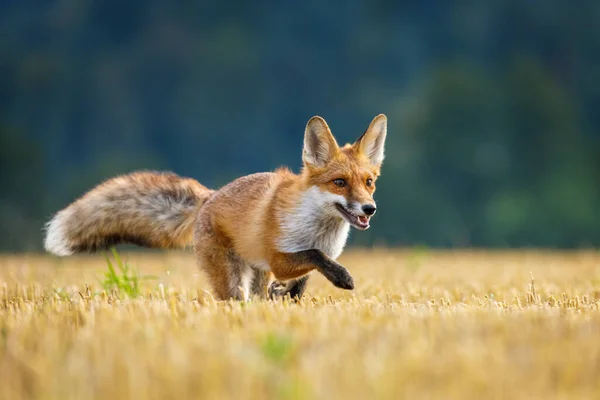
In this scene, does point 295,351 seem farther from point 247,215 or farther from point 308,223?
point 247,215

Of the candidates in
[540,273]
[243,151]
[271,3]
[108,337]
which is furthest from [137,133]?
[108,337]

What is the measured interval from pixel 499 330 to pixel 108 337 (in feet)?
6.46

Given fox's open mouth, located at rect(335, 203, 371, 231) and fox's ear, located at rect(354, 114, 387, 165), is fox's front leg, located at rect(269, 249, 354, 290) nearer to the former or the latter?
fox's open mouth, located at rect(335, 203, 371, 231)

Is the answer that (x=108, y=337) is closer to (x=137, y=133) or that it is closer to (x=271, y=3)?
(x=137, y=133)

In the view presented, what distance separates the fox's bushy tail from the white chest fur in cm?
120

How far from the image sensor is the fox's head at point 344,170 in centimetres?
597

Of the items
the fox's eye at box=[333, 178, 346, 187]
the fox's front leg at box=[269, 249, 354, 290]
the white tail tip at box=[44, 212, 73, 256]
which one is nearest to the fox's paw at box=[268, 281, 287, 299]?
the fox's front leg at box=[269, 249, 354, 290]

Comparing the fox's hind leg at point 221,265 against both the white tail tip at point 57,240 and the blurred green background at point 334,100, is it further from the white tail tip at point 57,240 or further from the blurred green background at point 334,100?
the blurred green background at point 334,100

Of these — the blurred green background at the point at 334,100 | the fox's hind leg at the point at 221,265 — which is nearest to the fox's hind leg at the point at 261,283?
the fox's hind leg at the point at 221,265

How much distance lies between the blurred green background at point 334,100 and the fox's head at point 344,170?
2285cm

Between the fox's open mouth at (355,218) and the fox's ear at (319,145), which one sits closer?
the fox's open mouth at (355,218)

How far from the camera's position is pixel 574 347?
3.51 m

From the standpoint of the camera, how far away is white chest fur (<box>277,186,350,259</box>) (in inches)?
244

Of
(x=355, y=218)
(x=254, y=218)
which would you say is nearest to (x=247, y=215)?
(x=254, y=218)
